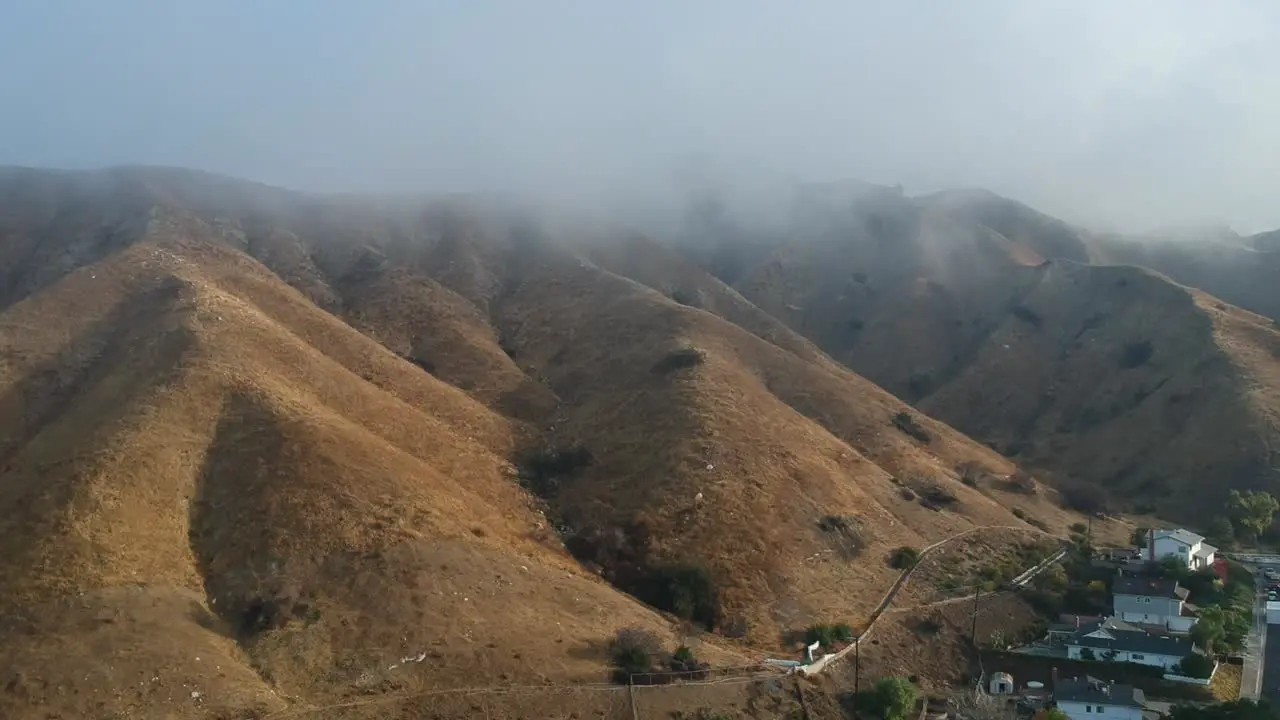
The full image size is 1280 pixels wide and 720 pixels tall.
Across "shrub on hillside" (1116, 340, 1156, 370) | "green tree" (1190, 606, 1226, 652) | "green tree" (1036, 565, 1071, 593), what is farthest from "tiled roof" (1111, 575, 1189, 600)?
"shrub on hillside" (1116, 340, 1156, 370)

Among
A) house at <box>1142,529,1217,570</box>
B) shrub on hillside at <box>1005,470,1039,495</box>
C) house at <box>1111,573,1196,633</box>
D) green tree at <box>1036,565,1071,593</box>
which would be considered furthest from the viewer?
shrub on hillside at <box>1005,470,1039,495</box>

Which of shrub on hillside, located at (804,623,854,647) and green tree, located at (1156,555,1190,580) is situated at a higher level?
green tree, located at (1156,555,1190,580)

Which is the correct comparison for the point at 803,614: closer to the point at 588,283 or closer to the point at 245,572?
the point at 245,572

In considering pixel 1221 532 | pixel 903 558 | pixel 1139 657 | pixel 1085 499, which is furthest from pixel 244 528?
pixel 1221 532

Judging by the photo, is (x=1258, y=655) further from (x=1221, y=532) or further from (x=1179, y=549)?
(x=1221, y=532)

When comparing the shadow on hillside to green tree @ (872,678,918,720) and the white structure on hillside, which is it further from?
the white structure on hillside

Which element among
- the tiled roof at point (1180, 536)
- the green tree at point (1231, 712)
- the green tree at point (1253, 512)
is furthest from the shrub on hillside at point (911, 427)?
the green tree at point (1231, 712)

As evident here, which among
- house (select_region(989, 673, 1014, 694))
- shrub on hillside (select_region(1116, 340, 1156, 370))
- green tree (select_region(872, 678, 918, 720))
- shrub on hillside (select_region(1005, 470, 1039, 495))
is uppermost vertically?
shrub on hillside (select_region(1116, 340, 1156, 370))
